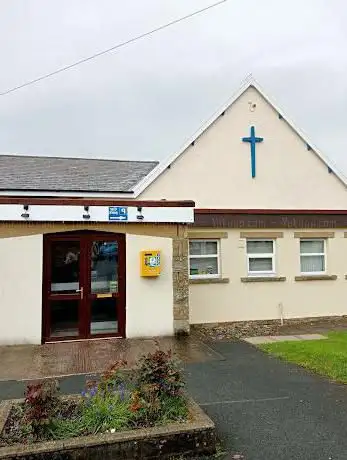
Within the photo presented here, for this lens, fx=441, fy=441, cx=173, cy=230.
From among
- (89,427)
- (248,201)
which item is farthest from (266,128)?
(89,427)

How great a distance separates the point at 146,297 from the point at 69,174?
7.03 metres

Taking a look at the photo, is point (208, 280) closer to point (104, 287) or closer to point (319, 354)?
point (104, 287)

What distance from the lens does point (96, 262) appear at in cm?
1064

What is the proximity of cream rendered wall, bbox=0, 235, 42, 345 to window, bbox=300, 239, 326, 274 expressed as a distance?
833cm

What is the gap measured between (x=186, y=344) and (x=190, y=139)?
679cm

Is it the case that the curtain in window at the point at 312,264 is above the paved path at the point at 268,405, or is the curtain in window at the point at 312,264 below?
above

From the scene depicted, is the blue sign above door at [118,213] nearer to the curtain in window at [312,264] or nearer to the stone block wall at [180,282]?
the stone block wall at [180,282]

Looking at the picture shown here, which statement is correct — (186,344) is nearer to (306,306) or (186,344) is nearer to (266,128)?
(306,306)

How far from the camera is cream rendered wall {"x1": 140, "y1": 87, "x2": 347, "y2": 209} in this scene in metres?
13.9

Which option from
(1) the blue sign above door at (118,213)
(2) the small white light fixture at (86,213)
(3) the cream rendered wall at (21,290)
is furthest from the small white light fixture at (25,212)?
(1) the blue sign above door at (118,213)

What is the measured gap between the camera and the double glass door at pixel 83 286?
10.3 m

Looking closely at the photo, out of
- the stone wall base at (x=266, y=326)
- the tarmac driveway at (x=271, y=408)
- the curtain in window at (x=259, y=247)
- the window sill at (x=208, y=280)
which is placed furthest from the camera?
the curtain in window at (x=259, y=247)

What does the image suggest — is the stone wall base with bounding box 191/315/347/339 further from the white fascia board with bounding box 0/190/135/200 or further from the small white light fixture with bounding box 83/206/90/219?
the white fascia board with bounding box 0/190/135/200

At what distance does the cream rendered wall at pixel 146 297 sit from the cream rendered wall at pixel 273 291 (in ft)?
7.50
